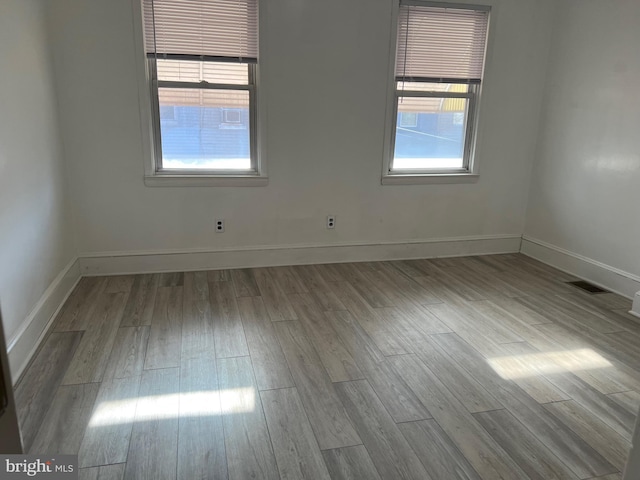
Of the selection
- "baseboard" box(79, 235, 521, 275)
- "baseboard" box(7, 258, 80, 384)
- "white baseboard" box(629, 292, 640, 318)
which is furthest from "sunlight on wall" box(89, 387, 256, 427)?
"white baseboard" box(629, 292, 640, 318)

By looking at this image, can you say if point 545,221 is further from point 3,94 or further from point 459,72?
point 3,94

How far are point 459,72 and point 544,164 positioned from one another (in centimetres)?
123

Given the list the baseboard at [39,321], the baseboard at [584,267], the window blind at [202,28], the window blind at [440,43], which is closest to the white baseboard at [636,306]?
the baseboard at [584,267]

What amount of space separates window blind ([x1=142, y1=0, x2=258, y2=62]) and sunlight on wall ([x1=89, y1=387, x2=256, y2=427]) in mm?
2615

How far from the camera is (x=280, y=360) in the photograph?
2.61 metres

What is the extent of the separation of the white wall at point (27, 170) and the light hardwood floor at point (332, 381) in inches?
14.4

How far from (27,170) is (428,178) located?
3.21 meters

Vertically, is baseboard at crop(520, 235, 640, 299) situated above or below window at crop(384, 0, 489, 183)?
below

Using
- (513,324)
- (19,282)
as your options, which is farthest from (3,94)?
(513,324)

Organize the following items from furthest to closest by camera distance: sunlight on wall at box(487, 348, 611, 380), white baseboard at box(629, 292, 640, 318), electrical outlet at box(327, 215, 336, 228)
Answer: electrical outlet at box(327, 215, 336, 228)
white baseboard at box(629, 292, 640, 318)
sunlight on wall at box(487, 348, 611, 380)

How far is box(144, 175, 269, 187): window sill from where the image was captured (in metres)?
3.78

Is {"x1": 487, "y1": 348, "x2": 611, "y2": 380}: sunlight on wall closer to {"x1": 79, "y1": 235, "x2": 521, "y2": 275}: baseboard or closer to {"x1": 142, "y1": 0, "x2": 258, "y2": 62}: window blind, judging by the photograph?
{"x1": 79, "y1": 235, "x2": 521, "y2": 275}: baseboard

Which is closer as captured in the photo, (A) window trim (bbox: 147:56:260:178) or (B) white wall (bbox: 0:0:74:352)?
(B) white wall (bbox: 0:0:74:352)

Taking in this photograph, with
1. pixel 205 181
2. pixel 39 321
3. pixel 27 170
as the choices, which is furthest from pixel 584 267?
pixel 27 170
